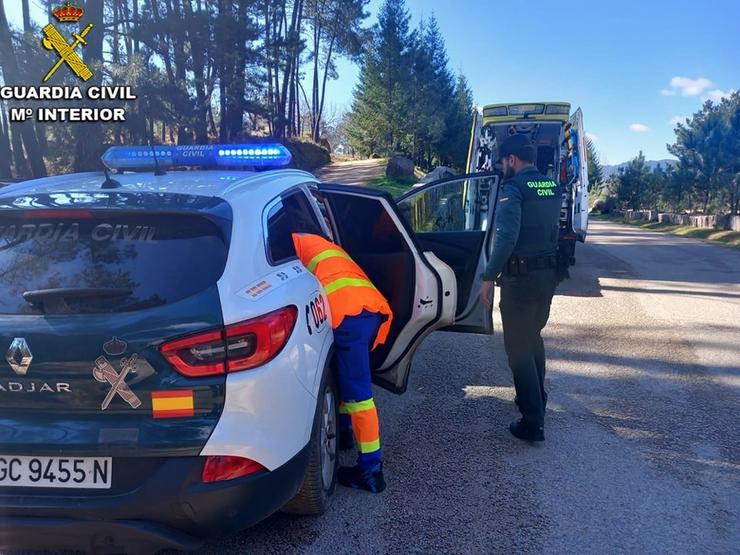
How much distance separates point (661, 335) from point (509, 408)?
331cm

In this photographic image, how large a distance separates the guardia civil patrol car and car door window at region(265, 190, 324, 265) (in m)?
0.19

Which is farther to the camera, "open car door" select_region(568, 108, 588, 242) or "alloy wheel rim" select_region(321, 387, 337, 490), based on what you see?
"open car door" select_region(568, 108, 588, 242)

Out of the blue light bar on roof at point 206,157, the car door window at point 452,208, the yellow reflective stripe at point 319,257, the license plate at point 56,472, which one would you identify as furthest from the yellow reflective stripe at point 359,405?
the car door window at point 452,208

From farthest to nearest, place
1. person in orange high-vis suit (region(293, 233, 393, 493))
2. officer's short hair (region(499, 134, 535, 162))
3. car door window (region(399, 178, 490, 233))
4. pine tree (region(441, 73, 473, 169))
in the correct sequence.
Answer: pine tree (region(441, 73, 473, 169)) < car door window (region(399, 178, 490, 233)) < officer's short hair (region(499, 134, 535, 162)) < person in orange high-vis suit (region(293, 233, 393, 493))

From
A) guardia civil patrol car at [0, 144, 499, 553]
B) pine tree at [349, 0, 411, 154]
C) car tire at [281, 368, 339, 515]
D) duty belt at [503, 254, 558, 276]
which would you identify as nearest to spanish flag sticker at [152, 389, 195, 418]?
guardia civil patrol car at [0, 144, 499, 553]

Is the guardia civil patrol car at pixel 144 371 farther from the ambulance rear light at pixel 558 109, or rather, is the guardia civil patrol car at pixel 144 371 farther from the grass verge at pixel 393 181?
the grass verge at pixel 393 181

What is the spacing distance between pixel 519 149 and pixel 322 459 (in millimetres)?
2538

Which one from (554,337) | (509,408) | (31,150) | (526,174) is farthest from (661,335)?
(31,150)

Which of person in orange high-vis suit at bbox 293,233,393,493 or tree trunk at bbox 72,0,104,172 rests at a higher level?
tree trunk at bbox 72,0,104,172

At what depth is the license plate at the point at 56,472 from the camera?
7.64 ft

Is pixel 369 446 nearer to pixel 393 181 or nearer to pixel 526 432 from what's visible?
pixel 526 432

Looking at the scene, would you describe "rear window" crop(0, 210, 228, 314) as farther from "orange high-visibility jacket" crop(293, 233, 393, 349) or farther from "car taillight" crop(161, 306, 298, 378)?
"orange high-visibility jacket" crop(293, 233, 393, 349)

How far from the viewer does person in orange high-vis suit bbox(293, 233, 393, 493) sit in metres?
3.32

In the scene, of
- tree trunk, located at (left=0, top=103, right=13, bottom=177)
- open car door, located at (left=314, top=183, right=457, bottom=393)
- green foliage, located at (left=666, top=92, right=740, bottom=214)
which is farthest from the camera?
green foliage, located at (left=666, top=92, right=740, bottom=214)
